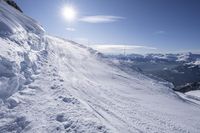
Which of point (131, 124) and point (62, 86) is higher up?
point (62, 86)

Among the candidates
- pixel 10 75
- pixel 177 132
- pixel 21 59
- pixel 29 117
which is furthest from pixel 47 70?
pixel 177 132

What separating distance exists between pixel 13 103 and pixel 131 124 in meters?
5.70

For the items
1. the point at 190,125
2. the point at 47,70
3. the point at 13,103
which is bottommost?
the point at 190,125

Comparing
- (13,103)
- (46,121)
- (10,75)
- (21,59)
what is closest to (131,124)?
(46,121)

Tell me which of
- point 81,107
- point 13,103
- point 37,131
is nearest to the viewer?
point 37,131

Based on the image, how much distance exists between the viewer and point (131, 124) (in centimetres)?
1059

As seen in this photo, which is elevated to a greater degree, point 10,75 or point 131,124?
point 10,75

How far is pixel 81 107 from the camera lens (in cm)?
1050

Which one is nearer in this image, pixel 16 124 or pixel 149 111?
pixel 16 124

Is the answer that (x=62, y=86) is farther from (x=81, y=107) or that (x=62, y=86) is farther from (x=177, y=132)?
(x=177, y=132)

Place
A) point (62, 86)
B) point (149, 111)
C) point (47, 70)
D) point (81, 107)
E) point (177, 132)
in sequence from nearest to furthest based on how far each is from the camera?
point (81, 107) → point (177, 132) → point (62, 86) → point (149, 111) → point (47, 70)

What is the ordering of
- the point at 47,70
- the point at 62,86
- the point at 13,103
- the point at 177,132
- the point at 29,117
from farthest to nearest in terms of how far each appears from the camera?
the point at 47,70 → the point at 62,86 → the point at 177,132 → the point at 13,103 → the point at 29,117

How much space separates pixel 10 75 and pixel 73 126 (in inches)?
181

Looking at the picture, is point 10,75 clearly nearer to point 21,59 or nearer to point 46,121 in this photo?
point 21,59
